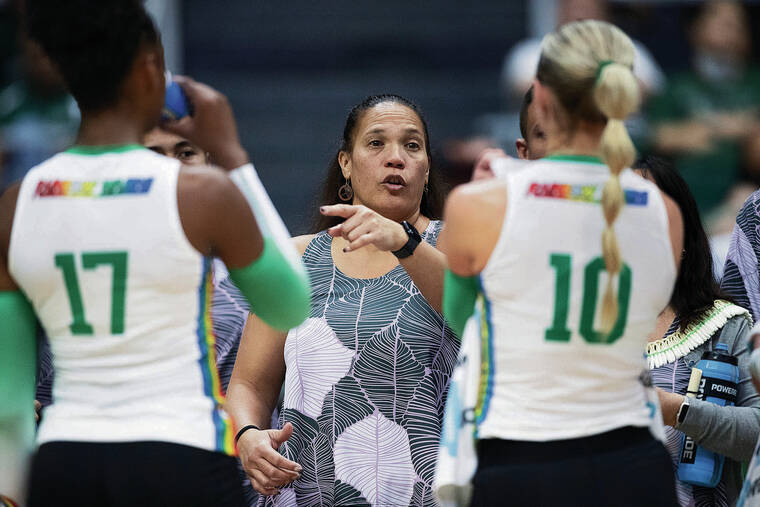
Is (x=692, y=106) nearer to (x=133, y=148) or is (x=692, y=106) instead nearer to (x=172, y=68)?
(x=172, y=68)

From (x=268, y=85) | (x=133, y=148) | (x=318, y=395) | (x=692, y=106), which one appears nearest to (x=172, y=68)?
(x=268, y=85)

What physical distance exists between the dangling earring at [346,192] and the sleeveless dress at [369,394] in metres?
0.49

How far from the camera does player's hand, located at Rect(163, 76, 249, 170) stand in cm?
272

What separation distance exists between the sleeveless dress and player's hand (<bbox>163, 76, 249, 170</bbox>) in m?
0.94

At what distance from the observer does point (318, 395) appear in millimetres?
3535

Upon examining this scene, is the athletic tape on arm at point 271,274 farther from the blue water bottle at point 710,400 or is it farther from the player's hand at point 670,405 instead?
the blue water bottle at point 710,400

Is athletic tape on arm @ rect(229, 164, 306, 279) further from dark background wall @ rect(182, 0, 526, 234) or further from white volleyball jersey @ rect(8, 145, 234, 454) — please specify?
dark background wall @ rect(182, 0, 526, 234)

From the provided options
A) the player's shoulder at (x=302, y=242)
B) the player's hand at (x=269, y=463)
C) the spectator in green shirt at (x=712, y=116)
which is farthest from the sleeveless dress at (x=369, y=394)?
the spectator in green shirt at (x=712, y=116)

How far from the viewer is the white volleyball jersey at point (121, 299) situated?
242 centimetres

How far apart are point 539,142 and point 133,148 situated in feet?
4.42

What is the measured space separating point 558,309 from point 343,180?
1.70 m

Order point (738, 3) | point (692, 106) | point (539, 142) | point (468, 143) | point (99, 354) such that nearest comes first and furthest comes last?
point (99, 354)
point (539, 142)
point (468, 143)
point (692, 106)
point (738, 3)

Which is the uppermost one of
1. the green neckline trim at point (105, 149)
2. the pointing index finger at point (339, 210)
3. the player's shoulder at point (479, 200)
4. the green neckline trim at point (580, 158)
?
the green neckline trim at point (580, 158)

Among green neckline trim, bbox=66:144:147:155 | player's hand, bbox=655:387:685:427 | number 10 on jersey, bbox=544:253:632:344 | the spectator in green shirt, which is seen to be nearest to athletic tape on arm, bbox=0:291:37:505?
green neckline trim, bbox=66:144:147:155
